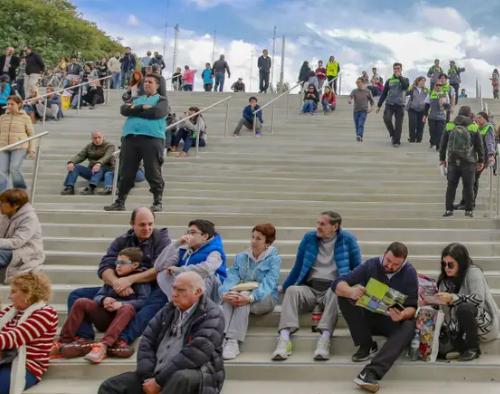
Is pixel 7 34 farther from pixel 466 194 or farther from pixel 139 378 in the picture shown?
pixel 139 378

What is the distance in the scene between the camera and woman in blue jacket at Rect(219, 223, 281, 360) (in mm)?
5184

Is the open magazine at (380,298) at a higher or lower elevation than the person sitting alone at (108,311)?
higher

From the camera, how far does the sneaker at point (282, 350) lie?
496cm

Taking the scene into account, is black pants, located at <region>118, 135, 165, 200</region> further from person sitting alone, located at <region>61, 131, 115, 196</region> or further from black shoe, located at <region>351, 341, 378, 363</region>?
black shoe, located at <region>351, 341, 378, 363</region>

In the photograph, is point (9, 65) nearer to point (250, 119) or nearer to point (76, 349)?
point (250, 119)

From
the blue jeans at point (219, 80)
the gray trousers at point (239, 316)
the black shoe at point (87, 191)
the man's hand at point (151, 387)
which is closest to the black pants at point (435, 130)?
the black shoe at point (87, 191)

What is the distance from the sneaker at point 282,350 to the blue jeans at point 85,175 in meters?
5.19

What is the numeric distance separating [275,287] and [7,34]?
113 ft

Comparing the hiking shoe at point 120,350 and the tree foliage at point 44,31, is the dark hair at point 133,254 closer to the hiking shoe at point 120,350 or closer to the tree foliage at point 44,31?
the hiking shoe at point 120,350

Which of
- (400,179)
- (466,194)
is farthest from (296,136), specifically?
(466,194)

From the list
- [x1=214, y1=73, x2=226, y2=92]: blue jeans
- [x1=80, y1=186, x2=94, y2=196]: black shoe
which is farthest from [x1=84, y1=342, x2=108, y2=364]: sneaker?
[x1=214, y1=73, x2=226, y2=92]: blue jeans

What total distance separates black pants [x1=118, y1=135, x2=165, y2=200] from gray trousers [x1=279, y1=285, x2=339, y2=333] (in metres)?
3.16

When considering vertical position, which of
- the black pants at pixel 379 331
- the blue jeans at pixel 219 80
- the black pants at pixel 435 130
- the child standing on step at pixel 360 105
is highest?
the blue jeans at pixel 219 80

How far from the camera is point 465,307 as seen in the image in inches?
191
